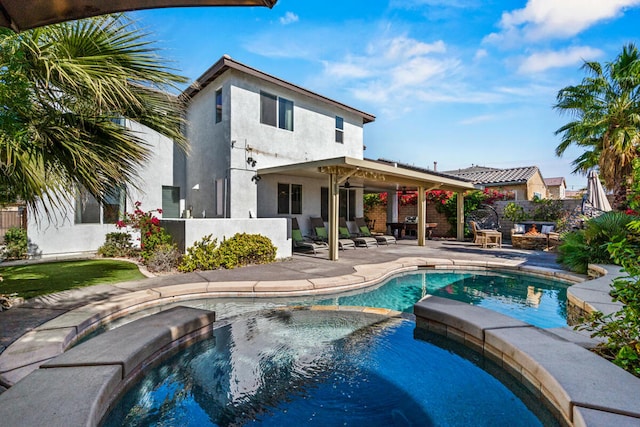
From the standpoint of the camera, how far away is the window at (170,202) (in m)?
13.0

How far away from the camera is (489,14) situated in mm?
9391

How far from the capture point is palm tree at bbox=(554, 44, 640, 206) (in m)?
10.6

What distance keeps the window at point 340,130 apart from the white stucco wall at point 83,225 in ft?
23.6

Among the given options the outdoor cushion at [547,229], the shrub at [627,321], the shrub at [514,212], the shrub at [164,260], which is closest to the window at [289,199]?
the shrub at [164,260]

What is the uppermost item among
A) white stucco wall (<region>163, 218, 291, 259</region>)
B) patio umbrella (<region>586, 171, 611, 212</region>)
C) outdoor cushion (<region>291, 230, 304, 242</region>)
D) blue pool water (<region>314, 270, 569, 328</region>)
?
patio umbrella (<region>586, 171, 611, 212</region>)

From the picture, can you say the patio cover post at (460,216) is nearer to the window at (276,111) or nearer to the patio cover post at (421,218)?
the patio cover post at (421,218)

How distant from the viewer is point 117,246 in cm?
1103

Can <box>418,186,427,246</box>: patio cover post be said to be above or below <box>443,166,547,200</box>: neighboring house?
below

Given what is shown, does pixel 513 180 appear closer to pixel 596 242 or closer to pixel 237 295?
pixel 596 242

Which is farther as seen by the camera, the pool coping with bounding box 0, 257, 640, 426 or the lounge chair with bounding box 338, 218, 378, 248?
the lounge chair with bounding box 338, 218, 378, 248

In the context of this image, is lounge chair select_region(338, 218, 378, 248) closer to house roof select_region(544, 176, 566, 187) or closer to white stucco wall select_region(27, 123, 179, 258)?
white stucco wall select_region(27, 123, 179, 258)

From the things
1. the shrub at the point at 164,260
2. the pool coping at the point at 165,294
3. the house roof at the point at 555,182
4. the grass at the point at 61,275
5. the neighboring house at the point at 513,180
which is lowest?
the pool coping at the point at 165,294

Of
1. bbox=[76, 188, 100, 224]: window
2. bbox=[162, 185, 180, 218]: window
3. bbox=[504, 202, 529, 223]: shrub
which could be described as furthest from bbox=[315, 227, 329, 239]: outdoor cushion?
bbox=[504, 202, 529, 223]: shrub

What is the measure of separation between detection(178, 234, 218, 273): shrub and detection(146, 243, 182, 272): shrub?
222 mm
